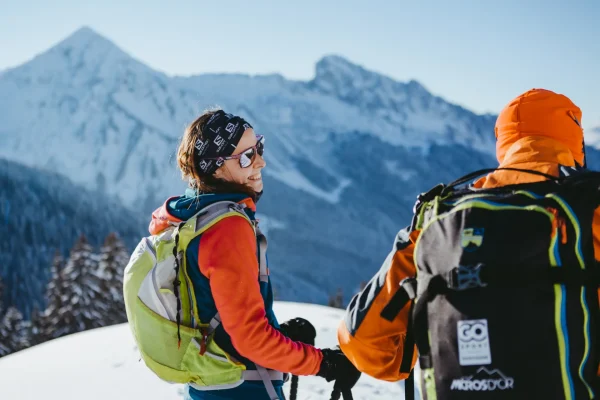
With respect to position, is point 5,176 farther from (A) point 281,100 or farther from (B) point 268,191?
(A) point 281,100

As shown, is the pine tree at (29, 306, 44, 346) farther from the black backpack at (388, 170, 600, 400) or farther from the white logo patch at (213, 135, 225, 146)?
the black backpack at (388, 170, 600, 400)

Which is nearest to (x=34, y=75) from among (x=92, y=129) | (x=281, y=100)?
(x=92, y=129)

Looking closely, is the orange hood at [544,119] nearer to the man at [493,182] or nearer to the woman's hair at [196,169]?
the man at [493,182]

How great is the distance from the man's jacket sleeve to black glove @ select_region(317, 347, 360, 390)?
0.41 meters

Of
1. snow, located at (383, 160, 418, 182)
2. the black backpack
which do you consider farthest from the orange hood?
snow, located at (383, 160, 418, 182)

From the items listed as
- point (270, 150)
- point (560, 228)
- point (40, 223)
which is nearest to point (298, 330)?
point (560, 228)

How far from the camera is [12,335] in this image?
26281 millimetres

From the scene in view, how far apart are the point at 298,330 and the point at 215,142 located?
43.0 inches

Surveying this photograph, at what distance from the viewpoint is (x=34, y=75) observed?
158375mm

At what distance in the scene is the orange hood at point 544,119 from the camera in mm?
2055

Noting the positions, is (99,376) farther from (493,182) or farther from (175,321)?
(493,182)

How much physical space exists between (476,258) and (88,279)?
25.2 metres

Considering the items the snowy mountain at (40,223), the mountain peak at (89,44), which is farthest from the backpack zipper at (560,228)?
the mountain peak at (89,44)

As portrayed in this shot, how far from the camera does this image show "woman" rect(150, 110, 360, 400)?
2291 mm
